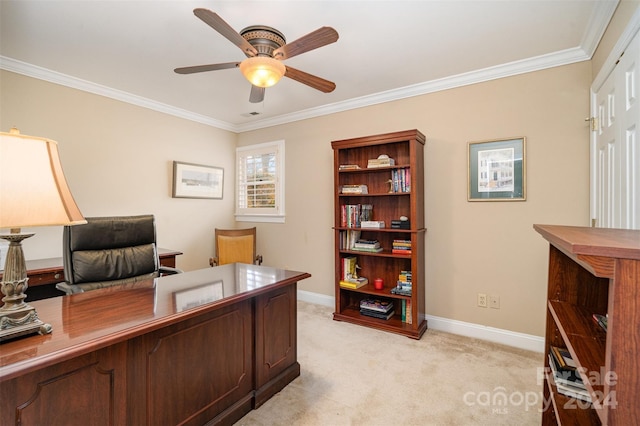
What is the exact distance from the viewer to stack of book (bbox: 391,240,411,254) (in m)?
2.95

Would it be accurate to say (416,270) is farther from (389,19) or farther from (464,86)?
(389,19)

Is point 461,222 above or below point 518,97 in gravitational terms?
below

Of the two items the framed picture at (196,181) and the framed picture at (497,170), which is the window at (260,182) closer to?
the framed picture at (196,181)

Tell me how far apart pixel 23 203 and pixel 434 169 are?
9.78 feet

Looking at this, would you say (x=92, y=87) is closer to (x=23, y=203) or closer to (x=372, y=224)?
(x=23, y=203)

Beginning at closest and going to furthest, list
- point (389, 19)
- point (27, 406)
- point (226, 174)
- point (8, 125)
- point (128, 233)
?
1. point (27, 406)
2. point (389, 19)
3. point (128, 233)
4. point (8, 125)
5. point (226, 174)

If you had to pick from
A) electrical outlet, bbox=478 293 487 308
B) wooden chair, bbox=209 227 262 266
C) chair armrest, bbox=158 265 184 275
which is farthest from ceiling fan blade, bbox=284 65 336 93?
wooden chair, bbox=209 227 262 266

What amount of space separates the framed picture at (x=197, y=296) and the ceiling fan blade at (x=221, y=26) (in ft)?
4.43

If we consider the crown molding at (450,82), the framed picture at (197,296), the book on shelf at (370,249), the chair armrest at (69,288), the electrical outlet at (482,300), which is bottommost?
the electrical outlet at (482,300)

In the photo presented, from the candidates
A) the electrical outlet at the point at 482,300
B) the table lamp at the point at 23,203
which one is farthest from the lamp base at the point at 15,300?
the electrical outlet at the point at 482,300

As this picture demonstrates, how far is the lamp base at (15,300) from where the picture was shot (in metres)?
1.03

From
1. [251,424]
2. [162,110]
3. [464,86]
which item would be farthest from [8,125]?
[464,86]

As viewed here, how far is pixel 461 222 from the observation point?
2.88 metres

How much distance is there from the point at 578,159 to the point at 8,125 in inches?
189
